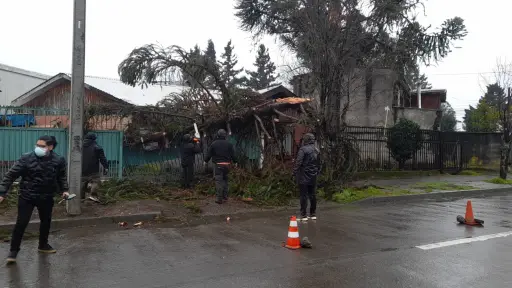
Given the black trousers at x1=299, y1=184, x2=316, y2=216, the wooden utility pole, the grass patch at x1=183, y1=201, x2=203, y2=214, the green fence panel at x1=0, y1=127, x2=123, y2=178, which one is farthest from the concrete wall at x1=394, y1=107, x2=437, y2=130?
the green fence panel at x1=0, y1=127, x2=123, y2=178

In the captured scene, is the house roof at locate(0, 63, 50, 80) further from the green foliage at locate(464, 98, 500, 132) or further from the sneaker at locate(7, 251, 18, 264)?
the green foliage at locate(464, 98, 500, 132)

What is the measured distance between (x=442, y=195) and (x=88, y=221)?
10.7 metres

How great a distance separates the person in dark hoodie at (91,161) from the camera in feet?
31.0

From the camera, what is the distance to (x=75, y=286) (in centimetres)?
486

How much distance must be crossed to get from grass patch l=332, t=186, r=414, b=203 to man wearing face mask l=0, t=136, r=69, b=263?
7536 millimetres

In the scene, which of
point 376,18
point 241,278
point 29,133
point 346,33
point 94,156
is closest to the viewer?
point 241,278

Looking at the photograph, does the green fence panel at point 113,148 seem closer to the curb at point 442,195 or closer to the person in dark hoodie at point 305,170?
the person in dark hoodie at point 305,170

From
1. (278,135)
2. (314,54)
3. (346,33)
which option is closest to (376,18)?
(346,33)

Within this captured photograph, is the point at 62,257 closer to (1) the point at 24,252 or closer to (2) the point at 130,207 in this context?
(1) the point at 24,252

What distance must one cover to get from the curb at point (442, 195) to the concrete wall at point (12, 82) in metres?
19.0

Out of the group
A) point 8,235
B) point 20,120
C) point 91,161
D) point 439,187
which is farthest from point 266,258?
point 439,187

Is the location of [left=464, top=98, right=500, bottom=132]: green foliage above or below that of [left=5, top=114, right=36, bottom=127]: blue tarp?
above

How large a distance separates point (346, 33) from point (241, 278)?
11968 mm

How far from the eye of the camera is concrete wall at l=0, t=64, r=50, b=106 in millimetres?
21938
